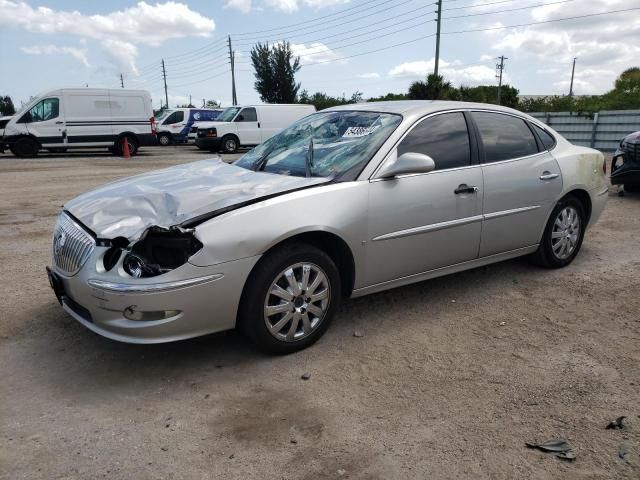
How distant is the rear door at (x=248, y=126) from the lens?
20.9 m

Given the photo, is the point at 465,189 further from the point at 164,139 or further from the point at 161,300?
the point at 164,139

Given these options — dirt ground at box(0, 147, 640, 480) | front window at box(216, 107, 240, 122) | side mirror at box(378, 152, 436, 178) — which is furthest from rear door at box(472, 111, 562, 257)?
front window at box(216, 107, 240, 122)

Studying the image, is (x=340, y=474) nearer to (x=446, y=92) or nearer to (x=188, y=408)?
(x=188, y=408)

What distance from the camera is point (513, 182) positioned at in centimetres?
441

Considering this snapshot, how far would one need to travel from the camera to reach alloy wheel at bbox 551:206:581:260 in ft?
16.2

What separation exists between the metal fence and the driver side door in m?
15.2

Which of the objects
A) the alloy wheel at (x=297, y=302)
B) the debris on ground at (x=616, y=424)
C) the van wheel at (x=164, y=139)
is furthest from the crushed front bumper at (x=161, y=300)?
the van wheel at (x=164, y=139)

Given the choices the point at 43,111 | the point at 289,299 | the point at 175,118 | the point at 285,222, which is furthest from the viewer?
the point at 175,118

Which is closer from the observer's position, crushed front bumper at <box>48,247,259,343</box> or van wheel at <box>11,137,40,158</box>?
crushed front bumper at <box>48,247,259,343</box>

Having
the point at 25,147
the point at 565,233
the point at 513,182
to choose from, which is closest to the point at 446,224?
the point at 513,182

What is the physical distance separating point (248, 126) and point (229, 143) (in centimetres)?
100

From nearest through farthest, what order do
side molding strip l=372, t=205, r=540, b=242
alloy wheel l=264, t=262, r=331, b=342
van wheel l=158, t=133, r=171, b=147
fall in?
alloy wheel l=264, t=262, r=331, b=342, side molding strip l=372, t=205, r=540, b=242, van wheel l=158, t=133, r=171, b=147

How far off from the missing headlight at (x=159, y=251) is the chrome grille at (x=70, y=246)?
330 millimetres

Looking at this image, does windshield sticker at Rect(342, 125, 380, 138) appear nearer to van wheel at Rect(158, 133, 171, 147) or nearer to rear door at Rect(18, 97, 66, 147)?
rear door at Rect(18, 97, 66, 147)
